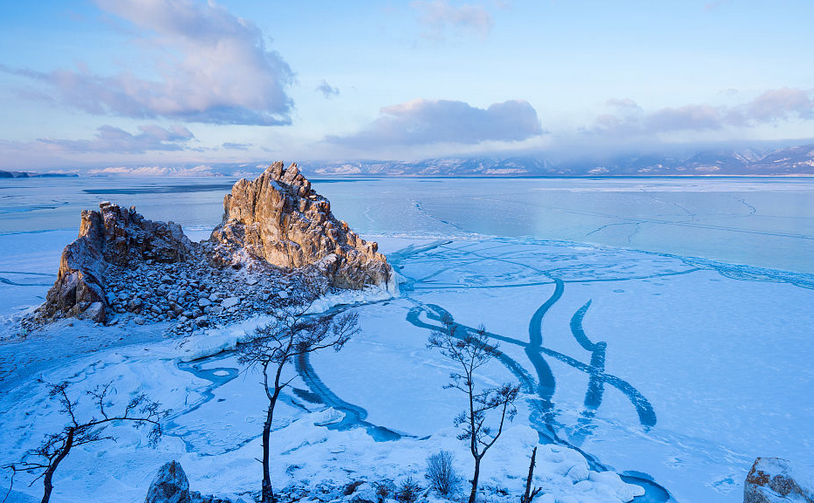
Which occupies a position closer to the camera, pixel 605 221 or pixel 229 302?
pixel 229 302

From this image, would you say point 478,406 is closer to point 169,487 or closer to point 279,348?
point 279,348

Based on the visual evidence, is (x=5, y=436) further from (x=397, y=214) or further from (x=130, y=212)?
(x=397, y=214)

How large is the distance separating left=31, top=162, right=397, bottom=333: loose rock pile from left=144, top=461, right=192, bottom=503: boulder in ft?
38.3

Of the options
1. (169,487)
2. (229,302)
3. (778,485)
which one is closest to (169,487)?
(169,487)

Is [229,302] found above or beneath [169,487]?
beneath

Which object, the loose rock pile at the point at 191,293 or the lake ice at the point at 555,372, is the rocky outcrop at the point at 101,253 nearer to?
the loose rock pile at the point at 191,293

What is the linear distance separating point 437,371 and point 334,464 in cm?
531

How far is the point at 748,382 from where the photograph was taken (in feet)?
43.7

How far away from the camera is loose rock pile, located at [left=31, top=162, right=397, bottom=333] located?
17.7 meters

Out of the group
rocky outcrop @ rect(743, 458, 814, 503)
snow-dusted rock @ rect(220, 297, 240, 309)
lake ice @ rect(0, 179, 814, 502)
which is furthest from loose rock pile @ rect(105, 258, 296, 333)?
rocky outcrop @ rect(743, 458, 814, 503)

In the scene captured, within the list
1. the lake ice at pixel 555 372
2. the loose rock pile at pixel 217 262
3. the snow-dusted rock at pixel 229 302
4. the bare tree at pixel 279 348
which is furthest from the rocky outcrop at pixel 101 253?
the bare tree at pixel 279 348

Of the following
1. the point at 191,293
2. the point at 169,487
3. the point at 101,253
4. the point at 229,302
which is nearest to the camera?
the point at 169,487

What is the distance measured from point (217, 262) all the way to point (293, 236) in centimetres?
405

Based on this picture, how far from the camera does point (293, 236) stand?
2366 cm
